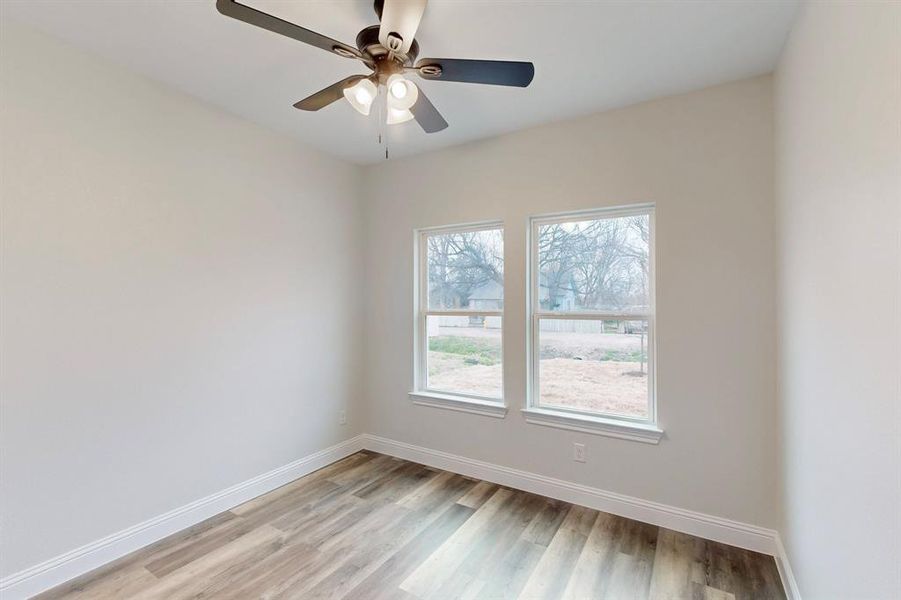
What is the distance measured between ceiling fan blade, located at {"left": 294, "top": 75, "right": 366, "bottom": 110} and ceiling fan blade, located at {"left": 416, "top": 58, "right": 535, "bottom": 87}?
32cm

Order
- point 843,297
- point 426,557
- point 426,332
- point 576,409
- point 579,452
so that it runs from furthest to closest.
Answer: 1. point 426,332
2. point 576,409
3. point 579,452
4. point 426,557
5. point 843,297

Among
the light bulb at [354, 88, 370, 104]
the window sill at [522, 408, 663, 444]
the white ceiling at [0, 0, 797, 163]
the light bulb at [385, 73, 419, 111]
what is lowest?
the window sill at [522, 408, 663, 444]

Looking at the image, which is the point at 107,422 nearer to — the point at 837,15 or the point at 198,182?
the point at 198,182

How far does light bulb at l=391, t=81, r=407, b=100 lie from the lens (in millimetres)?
1674

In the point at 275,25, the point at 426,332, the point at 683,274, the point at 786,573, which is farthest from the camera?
the point at 426,332

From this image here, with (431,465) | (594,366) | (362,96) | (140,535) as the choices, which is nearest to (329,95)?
(362,96)

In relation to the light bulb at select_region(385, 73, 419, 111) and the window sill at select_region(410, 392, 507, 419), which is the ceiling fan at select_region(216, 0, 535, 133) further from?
the window sill at select_region(410, 392, 507, 419)

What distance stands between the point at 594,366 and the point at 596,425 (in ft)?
1.31

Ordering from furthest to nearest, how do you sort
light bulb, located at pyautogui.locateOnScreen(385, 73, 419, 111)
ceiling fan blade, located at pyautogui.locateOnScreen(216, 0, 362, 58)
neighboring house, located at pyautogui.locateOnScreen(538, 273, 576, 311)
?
neighboring house, located at pyautogui.locateOnScreen(538, 273, 576, 311) → light bulb, located at pyautogui.locateOnScreen(385, 73, 419, 111) → ceiling fan blade, located at pyautogui.locateOnScreen(216, 0, 362, 58)

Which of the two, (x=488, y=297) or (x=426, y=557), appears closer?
(x=426, y=557)

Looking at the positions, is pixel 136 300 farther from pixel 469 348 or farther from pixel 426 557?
pixel 469 348

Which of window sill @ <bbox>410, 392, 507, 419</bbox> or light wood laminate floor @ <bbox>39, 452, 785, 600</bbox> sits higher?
window sill @ <bbox>410, 392, 507, 419</bbox>

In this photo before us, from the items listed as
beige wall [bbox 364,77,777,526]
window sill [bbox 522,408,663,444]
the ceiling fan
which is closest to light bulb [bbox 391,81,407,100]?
the ceiling fan

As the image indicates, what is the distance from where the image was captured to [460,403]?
323 cm
